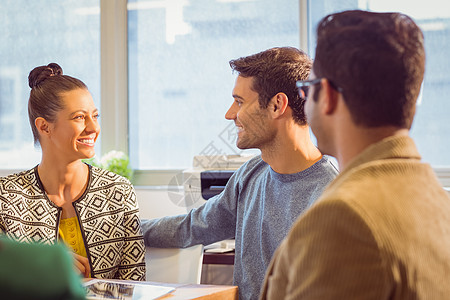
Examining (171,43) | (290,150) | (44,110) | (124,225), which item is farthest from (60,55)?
(290,150)

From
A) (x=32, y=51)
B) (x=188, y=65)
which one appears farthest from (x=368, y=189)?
(x=32, y=51)

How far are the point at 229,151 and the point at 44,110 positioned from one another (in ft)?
5.74

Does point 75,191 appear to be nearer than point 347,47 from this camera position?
No

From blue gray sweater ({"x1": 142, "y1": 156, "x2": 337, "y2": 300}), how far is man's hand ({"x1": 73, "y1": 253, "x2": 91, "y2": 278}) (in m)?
0.22

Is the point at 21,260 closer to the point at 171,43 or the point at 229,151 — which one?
the point at 229,151

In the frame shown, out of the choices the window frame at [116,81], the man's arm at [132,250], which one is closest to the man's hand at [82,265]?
the man's arm at [132,250]

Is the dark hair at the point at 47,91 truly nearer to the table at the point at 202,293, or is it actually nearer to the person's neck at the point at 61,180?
the person's neck at the point at 61,180

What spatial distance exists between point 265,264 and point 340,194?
0.91 metres

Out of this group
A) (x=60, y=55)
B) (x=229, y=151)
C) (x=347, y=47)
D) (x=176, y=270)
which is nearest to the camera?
(x=347, y=47)

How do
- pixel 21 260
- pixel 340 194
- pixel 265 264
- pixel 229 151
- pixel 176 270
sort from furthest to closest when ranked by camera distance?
1. pixel 229 151
2. pixel 176 270
3. pixel 265 264
4. pixel 340 194
5. pixel 21 260

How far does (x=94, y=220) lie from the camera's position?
5.52 ft

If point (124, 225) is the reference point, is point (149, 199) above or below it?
below

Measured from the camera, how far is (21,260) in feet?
1.43

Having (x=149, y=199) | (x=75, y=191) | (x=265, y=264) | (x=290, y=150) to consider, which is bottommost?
(x=149, y=199)
